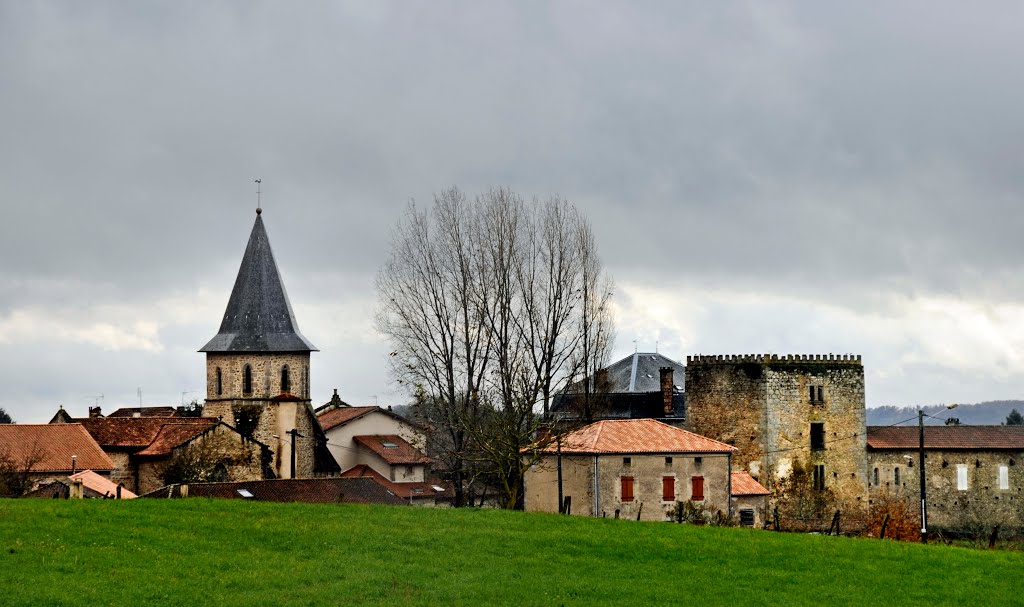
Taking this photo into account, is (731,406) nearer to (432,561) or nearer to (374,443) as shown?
(374,443)

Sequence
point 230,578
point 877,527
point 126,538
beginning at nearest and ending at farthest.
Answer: point 230,578 < point 126,538 < point 877,527

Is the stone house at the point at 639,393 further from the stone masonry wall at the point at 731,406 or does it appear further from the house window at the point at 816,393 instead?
the house window at the point at 816,393

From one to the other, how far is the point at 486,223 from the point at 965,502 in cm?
3128

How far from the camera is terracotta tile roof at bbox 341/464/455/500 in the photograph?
68.9m

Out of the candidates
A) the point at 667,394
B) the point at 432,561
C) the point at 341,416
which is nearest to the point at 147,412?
the point at 341,416

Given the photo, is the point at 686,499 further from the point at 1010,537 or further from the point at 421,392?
the point at 1010,537

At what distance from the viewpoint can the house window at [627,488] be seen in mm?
44625

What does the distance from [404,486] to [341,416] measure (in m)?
10.8

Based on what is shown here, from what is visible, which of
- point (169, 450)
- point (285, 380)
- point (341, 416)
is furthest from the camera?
point (341, 416)

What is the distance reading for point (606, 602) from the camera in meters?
21.6

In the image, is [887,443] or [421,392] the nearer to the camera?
[421,392]

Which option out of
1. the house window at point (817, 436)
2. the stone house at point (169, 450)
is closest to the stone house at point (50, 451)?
the stone house at point (169, 450)

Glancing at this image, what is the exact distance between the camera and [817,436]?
2286 inches

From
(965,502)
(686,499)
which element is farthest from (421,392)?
(965,502)
